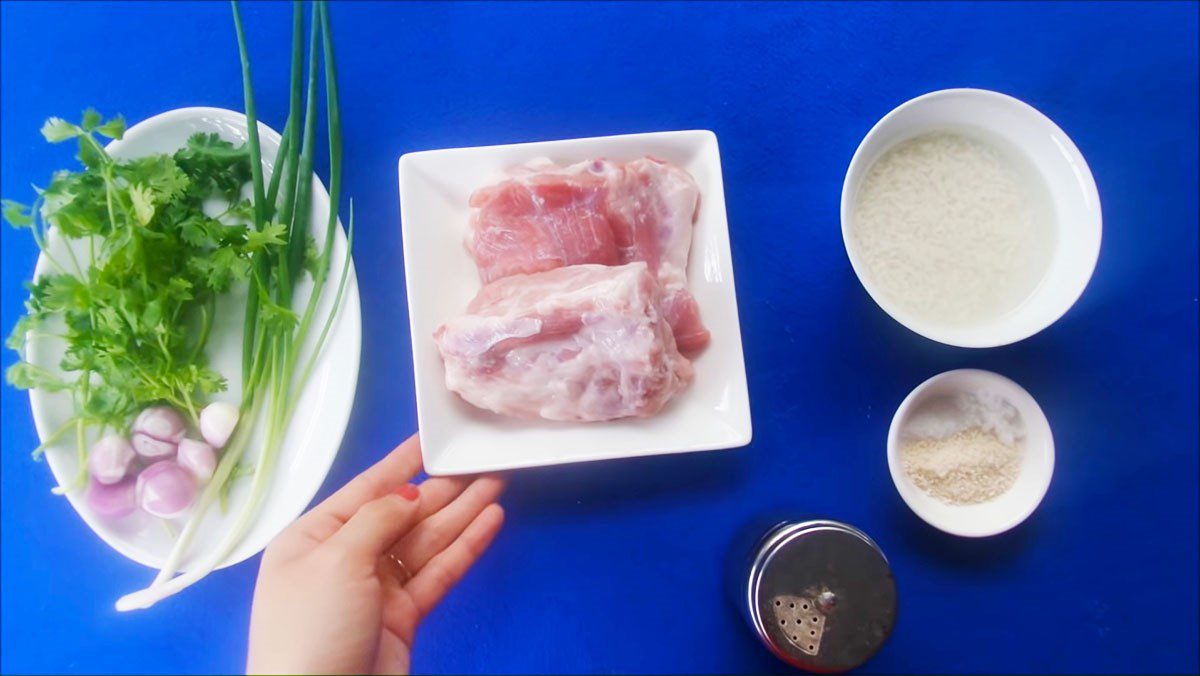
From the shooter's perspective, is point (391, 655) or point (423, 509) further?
point (423, 509)

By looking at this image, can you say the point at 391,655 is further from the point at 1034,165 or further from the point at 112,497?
the point at 1034,165

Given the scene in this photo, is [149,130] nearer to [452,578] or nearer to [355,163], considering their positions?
[355,163]

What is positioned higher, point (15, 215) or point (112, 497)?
point (15, 215)

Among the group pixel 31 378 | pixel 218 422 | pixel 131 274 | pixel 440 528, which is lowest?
pixel 440 528

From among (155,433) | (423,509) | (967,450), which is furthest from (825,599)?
(155,433)

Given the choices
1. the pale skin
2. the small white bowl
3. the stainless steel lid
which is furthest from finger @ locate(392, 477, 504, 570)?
the small white bowl

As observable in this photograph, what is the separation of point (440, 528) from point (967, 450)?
0.93 m

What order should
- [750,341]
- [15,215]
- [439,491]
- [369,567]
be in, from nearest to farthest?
[369,567]
[15,215]
[439,491]
[750,341]

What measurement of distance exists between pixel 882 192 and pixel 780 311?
0.28 meters

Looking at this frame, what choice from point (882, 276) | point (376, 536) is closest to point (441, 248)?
point (376, 536)

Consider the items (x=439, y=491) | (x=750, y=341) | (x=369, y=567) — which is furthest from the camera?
(x=750, y=341)

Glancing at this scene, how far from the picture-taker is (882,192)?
1.38 meters

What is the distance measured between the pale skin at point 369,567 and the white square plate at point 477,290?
100 mm

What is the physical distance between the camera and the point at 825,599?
3.99 feet
